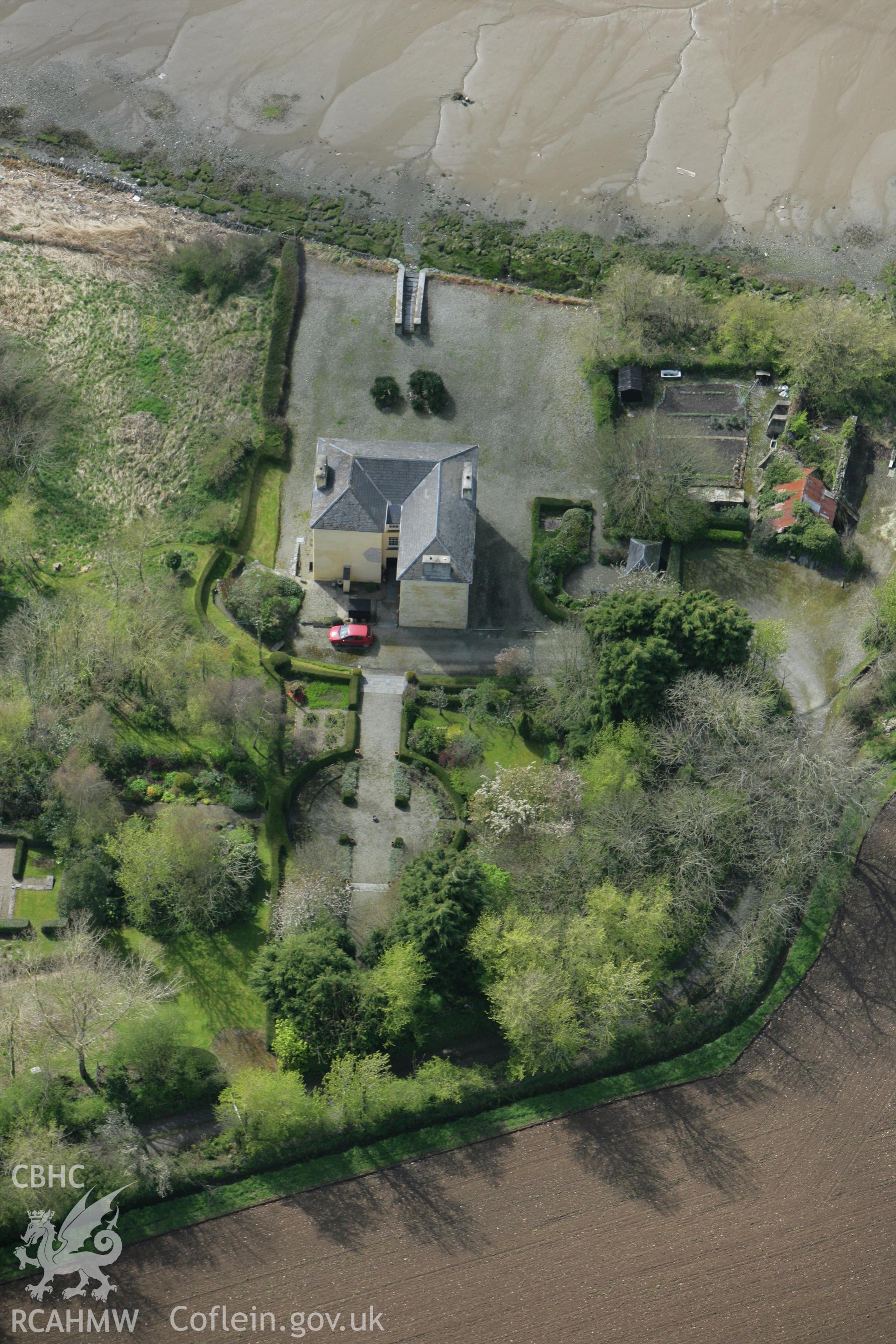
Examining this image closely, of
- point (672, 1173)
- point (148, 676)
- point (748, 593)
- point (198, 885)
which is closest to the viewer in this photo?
point (672, 1173)

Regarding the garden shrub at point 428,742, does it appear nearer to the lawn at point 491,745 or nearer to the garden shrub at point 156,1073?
the lawn at point 491,745

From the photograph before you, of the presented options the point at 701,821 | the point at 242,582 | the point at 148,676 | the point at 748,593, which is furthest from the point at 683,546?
the point at 148,676

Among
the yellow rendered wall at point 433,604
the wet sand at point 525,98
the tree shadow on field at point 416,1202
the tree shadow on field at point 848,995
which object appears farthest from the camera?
the wet sand at point 525,98

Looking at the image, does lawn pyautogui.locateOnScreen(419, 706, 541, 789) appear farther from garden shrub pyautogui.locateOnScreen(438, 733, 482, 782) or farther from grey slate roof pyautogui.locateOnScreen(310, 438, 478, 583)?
grey slate roof pyautogui.locateOnScreen(310, 438, 478, 583)

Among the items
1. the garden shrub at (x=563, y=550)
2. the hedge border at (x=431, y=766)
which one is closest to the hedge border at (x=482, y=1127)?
the hedge border at (x=431, y=766)

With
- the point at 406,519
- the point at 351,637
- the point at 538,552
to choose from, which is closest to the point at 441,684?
the point at 351,637

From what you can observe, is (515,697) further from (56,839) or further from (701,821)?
(56,839)
